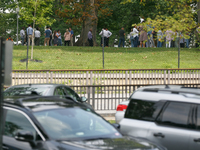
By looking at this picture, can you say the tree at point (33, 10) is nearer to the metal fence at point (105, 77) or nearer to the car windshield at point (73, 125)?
the metal fence at point (105, 77)

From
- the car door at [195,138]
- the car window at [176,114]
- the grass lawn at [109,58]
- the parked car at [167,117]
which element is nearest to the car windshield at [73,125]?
the parked car at [167,117]

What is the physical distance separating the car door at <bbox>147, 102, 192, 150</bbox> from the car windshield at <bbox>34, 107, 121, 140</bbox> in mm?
835

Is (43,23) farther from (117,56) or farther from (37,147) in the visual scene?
(37,147)

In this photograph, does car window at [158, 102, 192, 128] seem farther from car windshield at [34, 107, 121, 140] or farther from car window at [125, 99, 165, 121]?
car windshield at [34, 107, 121, 140]

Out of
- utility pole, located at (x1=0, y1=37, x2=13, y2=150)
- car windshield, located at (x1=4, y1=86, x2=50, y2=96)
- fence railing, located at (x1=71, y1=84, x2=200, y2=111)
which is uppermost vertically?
utility pole, located at (x1=0, y1=37, x2=13, y2=150)

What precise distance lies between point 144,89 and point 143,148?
1.99m

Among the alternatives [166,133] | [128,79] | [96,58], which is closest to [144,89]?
[166,133]

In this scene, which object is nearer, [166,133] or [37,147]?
[37,147]

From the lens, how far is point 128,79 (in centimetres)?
1991

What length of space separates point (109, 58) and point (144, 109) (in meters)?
20.5

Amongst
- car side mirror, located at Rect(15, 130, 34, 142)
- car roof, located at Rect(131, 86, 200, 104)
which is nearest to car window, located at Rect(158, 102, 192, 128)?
car roof, located at Rect(131, 86, 200, 104)

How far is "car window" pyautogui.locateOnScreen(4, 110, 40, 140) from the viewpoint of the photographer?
592 centimetres

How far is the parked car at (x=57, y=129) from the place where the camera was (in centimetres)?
552

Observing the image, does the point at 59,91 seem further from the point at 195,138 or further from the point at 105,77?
the point at 105,77
